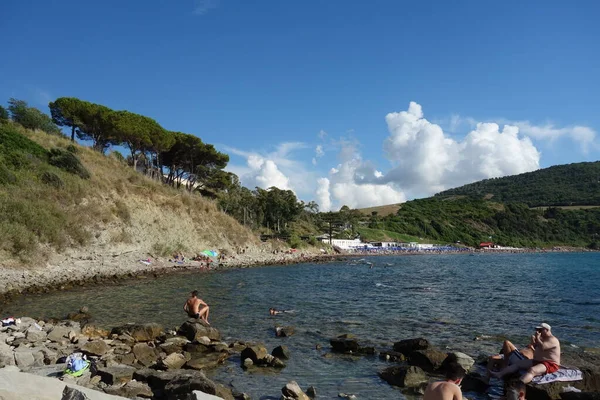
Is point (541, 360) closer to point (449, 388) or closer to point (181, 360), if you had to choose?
point (449, 388)

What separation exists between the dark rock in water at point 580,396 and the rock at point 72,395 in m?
10.2

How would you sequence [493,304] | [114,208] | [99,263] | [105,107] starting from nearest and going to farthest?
[493,304]
[99,263]
[114,208]
[105,107]

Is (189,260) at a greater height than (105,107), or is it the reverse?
(105,107)

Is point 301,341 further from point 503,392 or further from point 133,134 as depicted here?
point 133,134

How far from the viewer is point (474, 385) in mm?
10414

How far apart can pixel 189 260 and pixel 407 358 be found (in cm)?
4109

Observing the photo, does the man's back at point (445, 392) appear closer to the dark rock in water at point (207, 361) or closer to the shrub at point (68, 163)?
the dark rock in water at point (207, 361)

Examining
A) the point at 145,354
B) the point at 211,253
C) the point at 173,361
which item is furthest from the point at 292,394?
the point at 211,253

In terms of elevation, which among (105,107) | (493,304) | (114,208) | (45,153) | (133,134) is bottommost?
(493,304)

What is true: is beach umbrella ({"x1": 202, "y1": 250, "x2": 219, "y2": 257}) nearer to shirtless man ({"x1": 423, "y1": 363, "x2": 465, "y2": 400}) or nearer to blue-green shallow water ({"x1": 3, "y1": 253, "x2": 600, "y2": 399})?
blue-green shallow water ({"x1": 3, "y1": 253, "x2": 600, "y2": 399})

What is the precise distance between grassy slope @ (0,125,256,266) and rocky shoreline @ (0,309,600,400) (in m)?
18.4

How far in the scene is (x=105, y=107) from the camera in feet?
206

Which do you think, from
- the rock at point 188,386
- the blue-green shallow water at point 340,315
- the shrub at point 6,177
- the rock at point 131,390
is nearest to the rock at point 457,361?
the blue-green shallow water at point 340,315

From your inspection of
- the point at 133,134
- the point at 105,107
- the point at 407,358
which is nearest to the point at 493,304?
the point at 407,358
